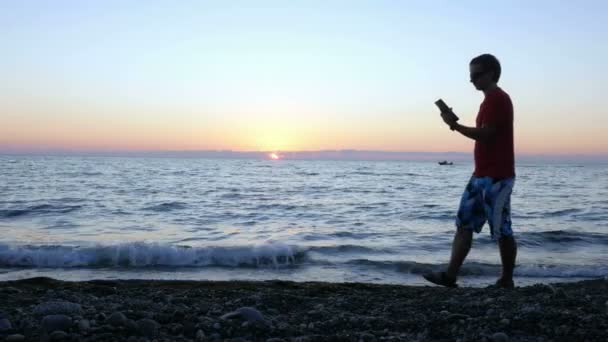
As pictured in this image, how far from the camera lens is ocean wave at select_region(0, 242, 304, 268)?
7.85 m

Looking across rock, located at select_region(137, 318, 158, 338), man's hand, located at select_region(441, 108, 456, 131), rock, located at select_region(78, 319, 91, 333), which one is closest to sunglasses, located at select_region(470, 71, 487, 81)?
man's hand, located at select_region(441, 108, 456, 131)

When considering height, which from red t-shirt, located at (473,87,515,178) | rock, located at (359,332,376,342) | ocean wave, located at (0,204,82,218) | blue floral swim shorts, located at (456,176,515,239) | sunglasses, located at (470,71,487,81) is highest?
sunglasses, located at (470,71,487,81)

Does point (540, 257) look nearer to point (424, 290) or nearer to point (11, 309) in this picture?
point (424, 290)

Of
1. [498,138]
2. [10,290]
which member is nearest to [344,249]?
[498,138]

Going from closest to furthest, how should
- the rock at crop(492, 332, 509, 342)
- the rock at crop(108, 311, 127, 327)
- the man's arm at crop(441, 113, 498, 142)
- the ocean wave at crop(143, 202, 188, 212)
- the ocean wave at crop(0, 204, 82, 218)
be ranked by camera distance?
the rock at crop(492, 332, 509, 342) → the rock at crop(108, 311, 127, 327) → the man's arm at crop(441, 113, 498, 142) → the ocean wave at crop(0, 204, 82, 218) → the ocean wave at crop(143, 202, 188, 212)

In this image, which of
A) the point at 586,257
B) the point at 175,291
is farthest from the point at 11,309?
the point at 586,257

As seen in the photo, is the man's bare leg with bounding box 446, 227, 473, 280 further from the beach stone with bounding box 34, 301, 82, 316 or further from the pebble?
the beach stone with bounding box 34, 301, 82, 316

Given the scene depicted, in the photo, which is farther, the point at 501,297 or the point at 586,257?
the point at 586,257

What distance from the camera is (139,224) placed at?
1213 cm

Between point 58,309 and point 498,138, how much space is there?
11.5 ft

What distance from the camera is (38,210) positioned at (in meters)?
14.3

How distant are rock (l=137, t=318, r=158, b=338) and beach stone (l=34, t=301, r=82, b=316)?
0.60 meters

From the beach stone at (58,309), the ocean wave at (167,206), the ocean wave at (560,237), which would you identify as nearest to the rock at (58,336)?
the beach stone at (58,309)

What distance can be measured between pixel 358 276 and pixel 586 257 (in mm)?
4167
